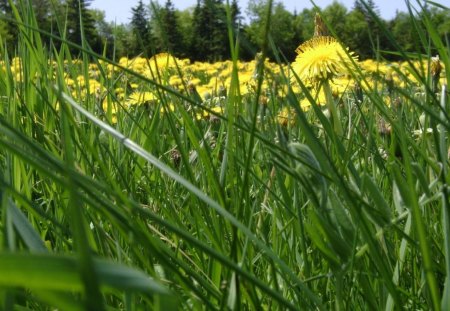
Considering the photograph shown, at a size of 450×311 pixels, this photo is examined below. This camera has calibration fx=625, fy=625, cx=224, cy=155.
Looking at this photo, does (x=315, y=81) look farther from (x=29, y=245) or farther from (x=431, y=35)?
(x=29, y=245)

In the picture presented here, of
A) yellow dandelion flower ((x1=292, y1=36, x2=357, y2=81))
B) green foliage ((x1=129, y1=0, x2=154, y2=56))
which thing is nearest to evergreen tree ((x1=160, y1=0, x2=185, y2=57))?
green foliage ((x1=129, y1=0, x2=154, y2=56))

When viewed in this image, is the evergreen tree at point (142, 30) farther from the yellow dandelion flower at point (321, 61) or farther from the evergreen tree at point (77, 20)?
the yellow dandelion flower at point (321, 61)

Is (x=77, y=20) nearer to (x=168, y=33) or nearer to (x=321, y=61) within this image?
(x=168, y=33)

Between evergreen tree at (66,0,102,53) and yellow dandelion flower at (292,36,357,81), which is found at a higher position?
evergreen tree at (66,0,102,53)

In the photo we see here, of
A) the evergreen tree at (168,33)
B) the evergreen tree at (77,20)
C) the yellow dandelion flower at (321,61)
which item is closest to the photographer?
the evergreen tree at (168,33)

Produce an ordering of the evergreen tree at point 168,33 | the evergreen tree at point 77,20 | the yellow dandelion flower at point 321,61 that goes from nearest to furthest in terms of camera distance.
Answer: the evergreen tree at point 168,33 < the yellow dandelion flower at point 321,61 < the evergreen tree at point 77,20

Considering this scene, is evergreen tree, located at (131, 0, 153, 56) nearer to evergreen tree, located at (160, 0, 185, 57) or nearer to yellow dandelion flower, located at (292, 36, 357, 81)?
evergreen tree, located at (160, 0, 185, 57)

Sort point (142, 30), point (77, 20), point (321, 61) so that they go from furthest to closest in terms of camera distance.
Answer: point (77, 20) → point (142, 30) → point (321, 61)

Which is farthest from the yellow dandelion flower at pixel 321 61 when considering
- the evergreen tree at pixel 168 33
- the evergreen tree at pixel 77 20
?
the evergreen tree at pixel 77 20

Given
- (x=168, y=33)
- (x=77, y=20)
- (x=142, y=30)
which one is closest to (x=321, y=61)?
(x=142, y=30)

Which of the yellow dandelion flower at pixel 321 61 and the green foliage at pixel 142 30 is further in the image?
the yellow dandelion flower at pixel 321 61

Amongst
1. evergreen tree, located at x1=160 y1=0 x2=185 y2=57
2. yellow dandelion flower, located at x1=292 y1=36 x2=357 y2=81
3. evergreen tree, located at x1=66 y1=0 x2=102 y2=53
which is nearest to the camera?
evergreen tree, located at x1=160 y1=0 x2=185 y2=57

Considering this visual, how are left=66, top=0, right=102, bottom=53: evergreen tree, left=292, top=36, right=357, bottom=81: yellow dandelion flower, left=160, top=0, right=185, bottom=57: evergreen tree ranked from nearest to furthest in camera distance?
left=160, top=0, right=185, bottom=57: evergreen tree < left=292, top=36, right=357, bottom=81: yellow dandelion flower < left=66, top=0, right=102, bottom=53: evergreen tree

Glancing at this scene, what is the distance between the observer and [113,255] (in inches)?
18.6
